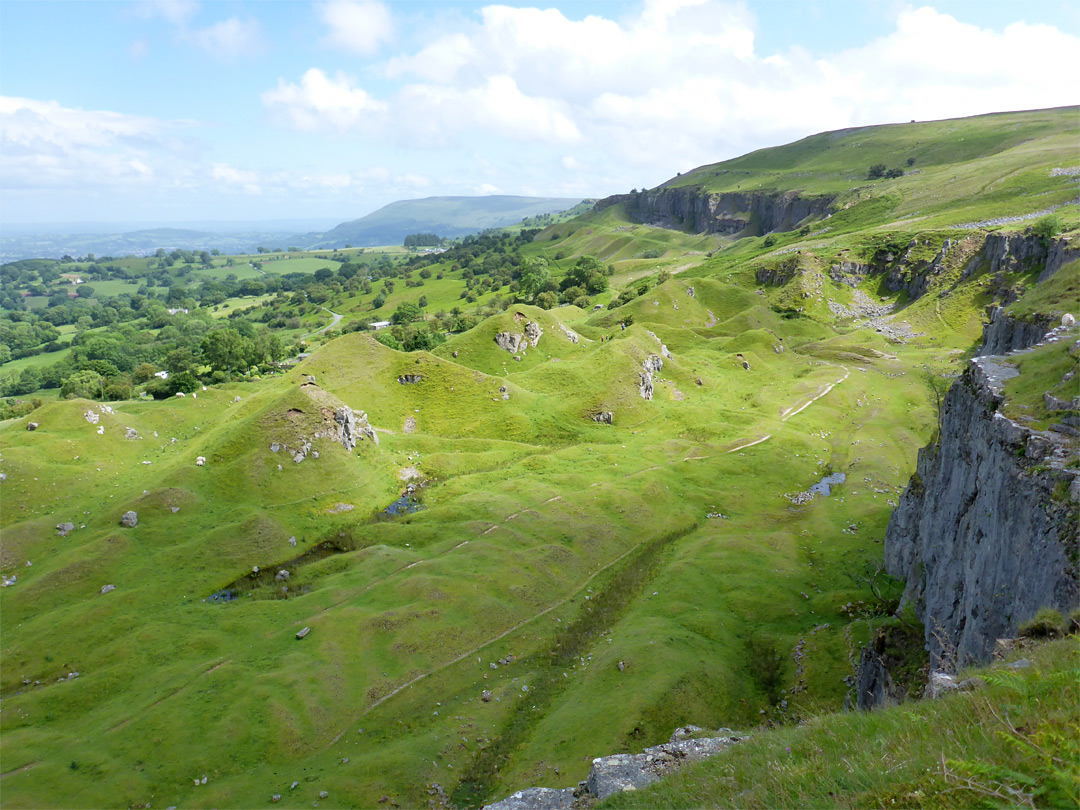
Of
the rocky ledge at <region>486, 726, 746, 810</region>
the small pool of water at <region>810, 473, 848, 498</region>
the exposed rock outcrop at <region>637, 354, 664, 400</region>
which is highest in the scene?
the exposed rock outcrop at <region>637, 354, 664, 400</region>

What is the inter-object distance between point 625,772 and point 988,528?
22.7m

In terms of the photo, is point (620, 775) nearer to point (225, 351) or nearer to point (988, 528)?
point (988, 528)

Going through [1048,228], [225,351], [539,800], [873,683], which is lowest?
[873,683]

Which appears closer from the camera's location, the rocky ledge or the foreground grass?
the foreground grass

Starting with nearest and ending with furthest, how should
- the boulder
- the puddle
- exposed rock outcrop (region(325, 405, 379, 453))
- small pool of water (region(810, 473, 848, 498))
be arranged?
the boulder → the puddle → small pool of water (region(810, 473, 848, 498)) → exposed rock outcrop (region(325, 405, 379, 453))

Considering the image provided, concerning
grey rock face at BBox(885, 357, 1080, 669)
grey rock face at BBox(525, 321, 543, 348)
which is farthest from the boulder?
grey rock face at BBox(525, 321, 543, 348)

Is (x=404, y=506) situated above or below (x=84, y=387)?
below

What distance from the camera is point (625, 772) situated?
72.5 feet

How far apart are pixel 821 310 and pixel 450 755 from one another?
534ft

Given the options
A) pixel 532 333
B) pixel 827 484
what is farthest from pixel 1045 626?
pixel 532 333

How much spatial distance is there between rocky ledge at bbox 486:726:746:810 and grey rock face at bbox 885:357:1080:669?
10154 mm

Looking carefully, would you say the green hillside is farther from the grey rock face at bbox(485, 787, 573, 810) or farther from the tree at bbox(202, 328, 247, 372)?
the tree at bbox(202, 328, 247, 372)

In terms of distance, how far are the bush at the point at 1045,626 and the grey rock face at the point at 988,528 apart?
9.87ft

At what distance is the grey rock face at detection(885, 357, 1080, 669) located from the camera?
2284 centimetres
